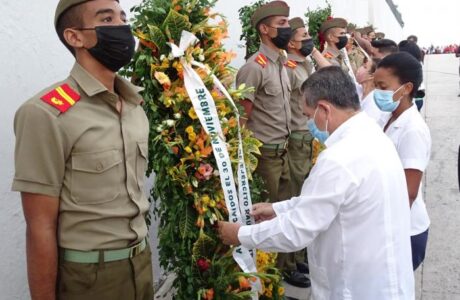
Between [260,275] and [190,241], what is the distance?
0.46 m

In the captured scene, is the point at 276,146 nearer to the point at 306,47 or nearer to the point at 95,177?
the point at 306,47

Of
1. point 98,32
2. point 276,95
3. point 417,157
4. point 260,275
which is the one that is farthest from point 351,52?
point 98,32

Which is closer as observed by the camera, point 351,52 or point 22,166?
point 22,166

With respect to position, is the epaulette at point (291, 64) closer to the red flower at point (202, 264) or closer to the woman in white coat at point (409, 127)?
the woman in white coat at point (409, 127)

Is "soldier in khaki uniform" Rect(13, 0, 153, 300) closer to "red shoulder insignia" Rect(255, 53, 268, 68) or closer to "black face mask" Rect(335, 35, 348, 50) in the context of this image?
"red shoulder insignia" Rect(255, 53, 268, 68)

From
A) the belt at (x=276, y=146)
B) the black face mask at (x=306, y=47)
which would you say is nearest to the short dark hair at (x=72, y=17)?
the belt at (x=276, y=146)

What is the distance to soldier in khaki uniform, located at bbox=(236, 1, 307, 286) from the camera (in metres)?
3.56

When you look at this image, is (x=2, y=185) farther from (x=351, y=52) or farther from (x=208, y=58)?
(x=351, y=52)

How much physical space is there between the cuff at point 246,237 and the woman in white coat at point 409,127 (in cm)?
112

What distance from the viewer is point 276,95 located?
3.63 metres

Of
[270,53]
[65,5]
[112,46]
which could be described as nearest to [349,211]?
[112,46]

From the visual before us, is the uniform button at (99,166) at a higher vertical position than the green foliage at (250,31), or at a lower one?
lower

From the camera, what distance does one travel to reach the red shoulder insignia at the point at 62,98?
1.56 m

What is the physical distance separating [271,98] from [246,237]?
69.5 inches
